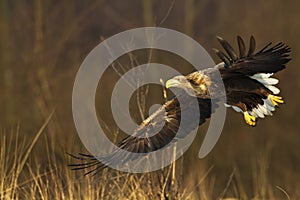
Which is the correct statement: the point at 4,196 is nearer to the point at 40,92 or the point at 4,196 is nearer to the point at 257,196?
the point at 257,196

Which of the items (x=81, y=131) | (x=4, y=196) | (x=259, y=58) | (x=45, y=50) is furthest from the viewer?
(x=45, y=50)

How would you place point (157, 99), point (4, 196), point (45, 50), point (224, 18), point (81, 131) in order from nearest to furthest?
point (4, 196), point (81, 131), point (45, 50), point (157, 99), point (224, 18)

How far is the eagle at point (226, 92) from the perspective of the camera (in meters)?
5.50

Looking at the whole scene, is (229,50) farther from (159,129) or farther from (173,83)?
(159,129)

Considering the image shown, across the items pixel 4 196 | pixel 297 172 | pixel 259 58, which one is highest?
pixel 259 58

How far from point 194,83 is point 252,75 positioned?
511mm

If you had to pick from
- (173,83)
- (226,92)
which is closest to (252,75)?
(226,92)

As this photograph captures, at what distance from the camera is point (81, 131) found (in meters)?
7.61

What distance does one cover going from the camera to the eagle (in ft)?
18.0

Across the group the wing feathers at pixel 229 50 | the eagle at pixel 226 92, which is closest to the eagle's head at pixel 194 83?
the eagle at pixel 226 92

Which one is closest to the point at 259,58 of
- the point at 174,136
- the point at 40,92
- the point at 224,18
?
the point at 174,136

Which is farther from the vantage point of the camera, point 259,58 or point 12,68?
point 12,68

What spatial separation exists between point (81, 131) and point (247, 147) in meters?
9.52

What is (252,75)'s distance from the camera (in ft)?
19.0
